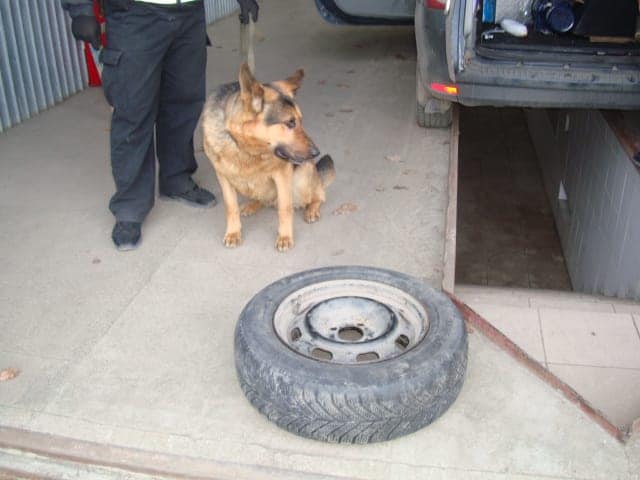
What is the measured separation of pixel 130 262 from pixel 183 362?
1081mm

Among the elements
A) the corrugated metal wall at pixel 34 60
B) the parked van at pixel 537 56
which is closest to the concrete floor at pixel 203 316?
the corrugated metal wall at pixel 34 60

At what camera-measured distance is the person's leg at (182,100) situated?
4254mm

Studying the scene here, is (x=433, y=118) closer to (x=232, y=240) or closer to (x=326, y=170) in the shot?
(x=326, y=170)

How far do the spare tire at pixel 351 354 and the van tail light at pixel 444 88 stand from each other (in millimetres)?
1625

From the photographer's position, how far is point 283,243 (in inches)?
166

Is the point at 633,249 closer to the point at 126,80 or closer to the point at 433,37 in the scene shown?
the point at 433,37

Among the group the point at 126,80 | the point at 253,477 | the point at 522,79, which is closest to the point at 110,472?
the point at 253,477

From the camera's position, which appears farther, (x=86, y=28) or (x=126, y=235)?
(x=126, y=235)

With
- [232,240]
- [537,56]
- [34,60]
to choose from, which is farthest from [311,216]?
[34,60]

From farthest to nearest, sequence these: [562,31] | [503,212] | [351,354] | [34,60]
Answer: [503,212], [34,60], [562,31], [351,354]

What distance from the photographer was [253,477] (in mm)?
2639

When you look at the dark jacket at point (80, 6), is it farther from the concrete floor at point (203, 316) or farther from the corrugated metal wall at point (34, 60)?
the corrugated metal wall at point (34, 60)

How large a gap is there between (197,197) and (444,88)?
1813 millimetres

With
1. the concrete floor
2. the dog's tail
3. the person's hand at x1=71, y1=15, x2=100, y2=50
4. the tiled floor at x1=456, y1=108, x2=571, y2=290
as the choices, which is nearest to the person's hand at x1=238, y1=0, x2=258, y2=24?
the person's hand at x1=71, y1=15, x2=100, y2=50
